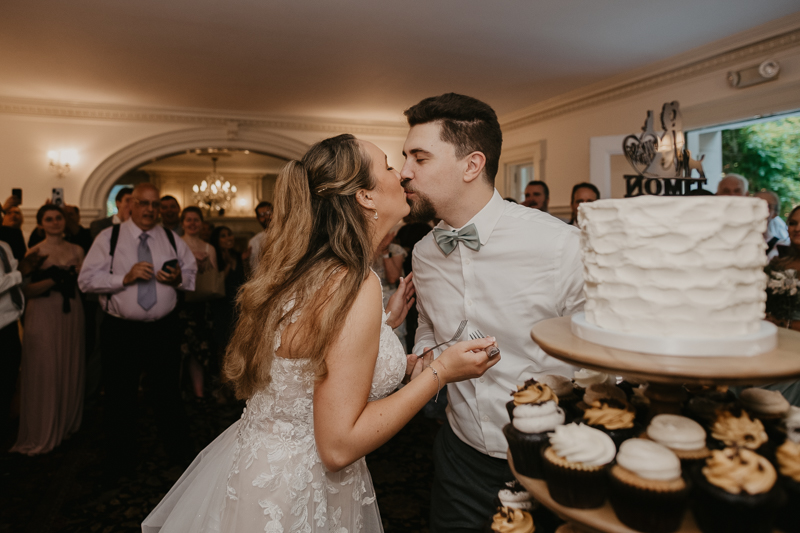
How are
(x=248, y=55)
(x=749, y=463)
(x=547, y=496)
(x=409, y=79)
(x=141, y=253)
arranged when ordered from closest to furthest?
(x=749, y=463), (x=547, y=496), (x=141, y=253), (x=248, y=55), (x=409, y=79)

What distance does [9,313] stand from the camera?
360 cm

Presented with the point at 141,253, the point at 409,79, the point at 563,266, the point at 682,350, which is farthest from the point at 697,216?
the point at 409,79

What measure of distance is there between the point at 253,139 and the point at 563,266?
26.0 feet

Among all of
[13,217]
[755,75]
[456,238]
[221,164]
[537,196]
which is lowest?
[456,238]

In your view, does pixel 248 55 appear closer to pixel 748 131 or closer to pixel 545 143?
pixel 545 143

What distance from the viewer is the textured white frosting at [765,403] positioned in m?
0.96

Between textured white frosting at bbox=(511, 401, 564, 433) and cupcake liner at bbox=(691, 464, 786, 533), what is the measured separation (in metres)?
0.28

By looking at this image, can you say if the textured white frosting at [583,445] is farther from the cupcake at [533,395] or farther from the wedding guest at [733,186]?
the wedding guest at [733,186]

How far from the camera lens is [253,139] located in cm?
866

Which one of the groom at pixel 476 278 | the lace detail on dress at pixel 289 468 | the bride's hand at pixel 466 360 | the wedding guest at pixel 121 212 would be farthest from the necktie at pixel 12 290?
the bride's hand at pixel 466 360

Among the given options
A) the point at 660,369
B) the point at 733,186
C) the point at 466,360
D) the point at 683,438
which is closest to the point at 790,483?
the point at 683,438

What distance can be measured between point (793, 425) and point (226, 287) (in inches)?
208

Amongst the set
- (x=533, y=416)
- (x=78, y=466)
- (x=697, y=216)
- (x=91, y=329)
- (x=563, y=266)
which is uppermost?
(x=697, y=216)

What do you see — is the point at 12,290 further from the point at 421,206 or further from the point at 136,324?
the point at 421,206
